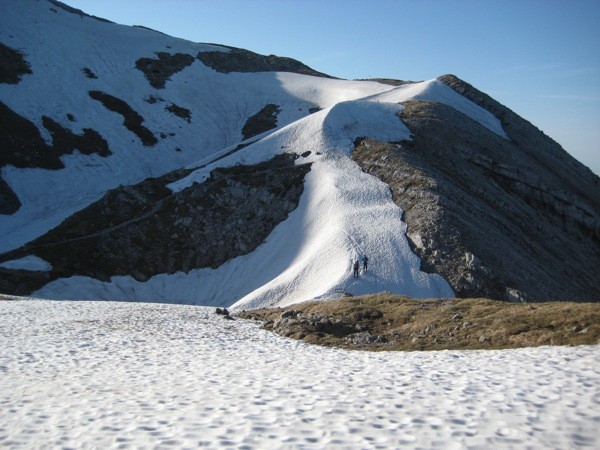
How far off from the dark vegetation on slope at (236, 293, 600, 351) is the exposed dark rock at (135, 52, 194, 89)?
89484mm

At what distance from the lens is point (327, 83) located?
10850 centimetres

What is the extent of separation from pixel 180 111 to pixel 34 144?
2875 cm

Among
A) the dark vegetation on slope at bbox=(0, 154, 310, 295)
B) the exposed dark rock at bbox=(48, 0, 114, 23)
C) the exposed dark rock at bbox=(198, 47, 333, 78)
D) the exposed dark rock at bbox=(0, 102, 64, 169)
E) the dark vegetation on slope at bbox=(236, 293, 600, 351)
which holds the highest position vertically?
the exposed dark rock at bbox=(48, 0, 114, 23)

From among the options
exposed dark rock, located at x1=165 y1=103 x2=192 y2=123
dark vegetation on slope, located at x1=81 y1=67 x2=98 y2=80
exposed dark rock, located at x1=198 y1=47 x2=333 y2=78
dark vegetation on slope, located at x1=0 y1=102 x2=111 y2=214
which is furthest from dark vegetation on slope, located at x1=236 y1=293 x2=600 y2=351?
exposed dark rock, located at x1=198 y1=47 x2=333 y2=78

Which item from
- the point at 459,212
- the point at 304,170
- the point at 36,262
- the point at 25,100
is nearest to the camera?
the point at 459,212

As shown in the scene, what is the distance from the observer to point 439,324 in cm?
2211

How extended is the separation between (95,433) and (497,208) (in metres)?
50.5

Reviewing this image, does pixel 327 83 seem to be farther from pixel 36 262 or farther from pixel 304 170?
pixel 36 262

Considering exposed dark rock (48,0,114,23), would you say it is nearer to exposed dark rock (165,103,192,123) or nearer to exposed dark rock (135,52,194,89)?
exposed dark rock (135,52,194,89)

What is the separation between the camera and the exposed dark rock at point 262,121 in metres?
95.4

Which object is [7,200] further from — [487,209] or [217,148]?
[487,209]

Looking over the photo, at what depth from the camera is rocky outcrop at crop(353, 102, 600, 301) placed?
132 feet

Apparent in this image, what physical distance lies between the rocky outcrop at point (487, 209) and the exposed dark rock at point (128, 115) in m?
45.3

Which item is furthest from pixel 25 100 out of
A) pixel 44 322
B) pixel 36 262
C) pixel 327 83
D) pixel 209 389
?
pixel 209 389
